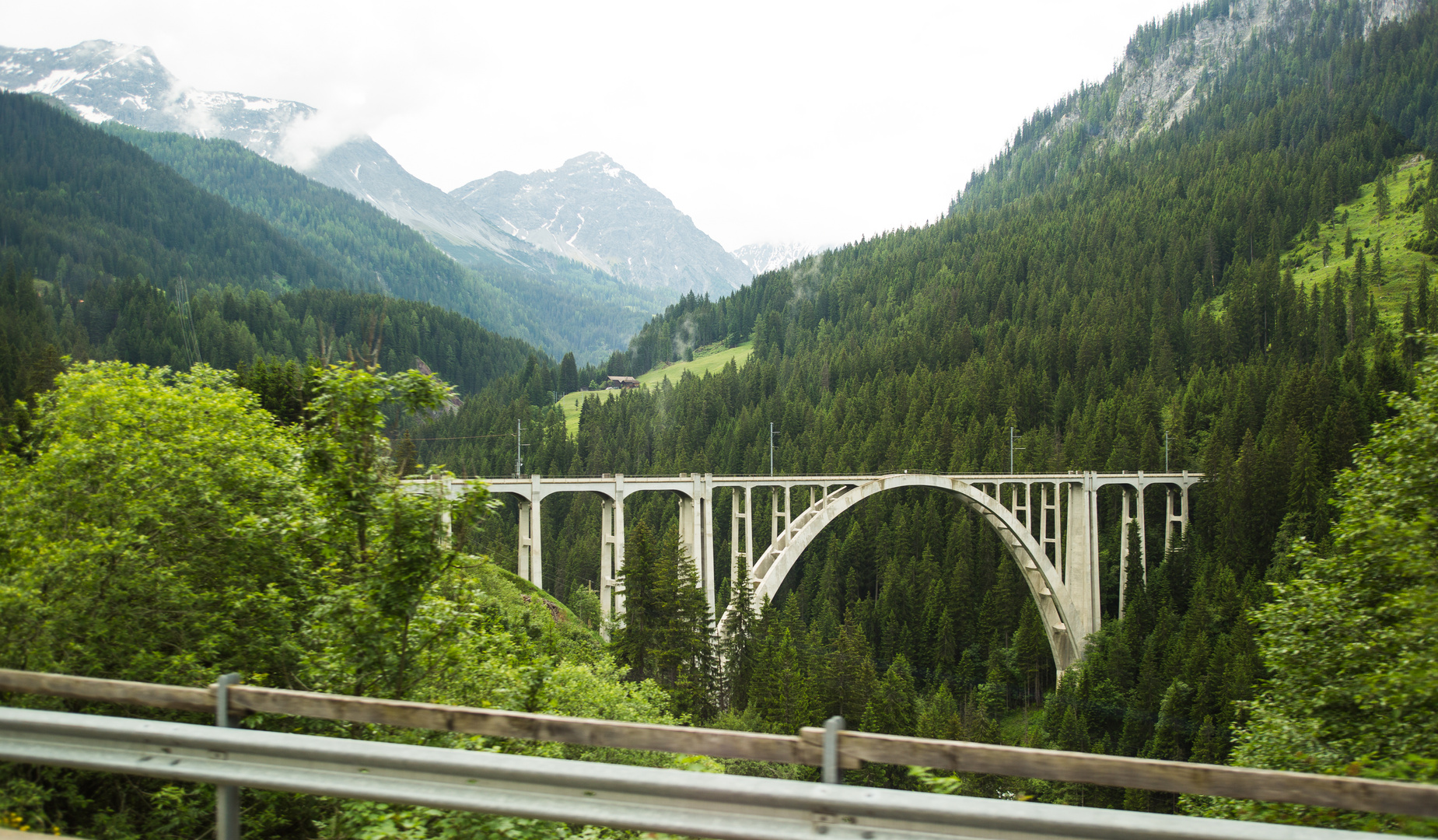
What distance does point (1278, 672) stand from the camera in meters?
15.6

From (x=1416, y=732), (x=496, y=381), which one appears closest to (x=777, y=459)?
(x=496, y=381)

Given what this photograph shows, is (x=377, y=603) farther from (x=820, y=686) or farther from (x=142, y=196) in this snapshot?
(x=142, y=196)

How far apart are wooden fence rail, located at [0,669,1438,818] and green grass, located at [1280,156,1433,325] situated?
12906 centimetres

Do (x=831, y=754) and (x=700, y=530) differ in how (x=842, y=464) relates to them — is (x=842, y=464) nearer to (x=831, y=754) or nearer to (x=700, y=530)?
(x=700, y=530)

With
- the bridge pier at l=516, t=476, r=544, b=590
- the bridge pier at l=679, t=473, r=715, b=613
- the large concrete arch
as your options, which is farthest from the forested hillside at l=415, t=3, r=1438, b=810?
the bridge pier at l=679, t=473, r=715, b=613

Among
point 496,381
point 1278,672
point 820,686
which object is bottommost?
point 820,686

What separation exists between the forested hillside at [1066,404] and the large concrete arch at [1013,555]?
2841mm

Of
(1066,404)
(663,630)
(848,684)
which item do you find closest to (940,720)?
(848,684)

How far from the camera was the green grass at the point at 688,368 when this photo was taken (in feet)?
473

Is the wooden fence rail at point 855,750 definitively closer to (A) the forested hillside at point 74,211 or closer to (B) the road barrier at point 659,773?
(B) the road barrier at point 659,773

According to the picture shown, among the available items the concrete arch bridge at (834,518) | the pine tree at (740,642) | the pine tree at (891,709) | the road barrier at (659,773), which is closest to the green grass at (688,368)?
the concrete arch bridge at (834,518)

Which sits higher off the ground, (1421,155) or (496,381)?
(1421,155)

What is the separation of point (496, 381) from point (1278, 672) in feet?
495

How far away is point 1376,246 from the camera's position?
119688mm
